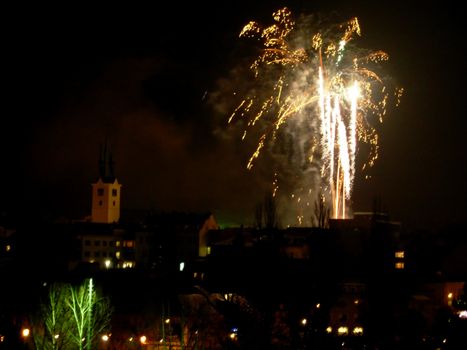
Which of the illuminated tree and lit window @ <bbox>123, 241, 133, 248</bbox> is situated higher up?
lit window @ <bbox>123, 241, 133, 248</bbox>

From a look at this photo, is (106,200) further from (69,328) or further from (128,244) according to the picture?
(69,328)

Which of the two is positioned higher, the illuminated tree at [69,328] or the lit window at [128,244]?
the lit window at [128,244]

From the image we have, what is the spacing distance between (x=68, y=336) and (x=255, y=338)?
19.5ft

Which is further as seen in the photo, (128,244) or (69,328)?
(128,244)

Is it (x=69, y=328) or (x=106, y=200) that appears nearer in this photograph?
(x=69, y=328)

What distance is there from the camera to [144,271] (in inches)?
745

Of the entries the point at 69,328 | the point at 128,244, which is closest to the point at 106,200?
the point at 128,244

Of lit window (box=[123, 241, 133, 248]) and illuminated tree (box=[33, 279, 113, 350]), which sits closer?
illuminated tree (box=[33, 279, 113, 350])

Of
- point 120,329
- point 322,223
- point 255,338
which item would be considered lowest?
point 120,329

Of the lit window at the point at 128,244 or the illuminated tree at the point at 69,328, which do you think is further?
the lit window at the point at 128,244

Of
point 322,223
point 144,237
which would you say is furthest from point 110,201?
point 322,223

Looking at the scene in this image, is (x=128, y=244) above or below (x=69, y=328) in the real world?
above

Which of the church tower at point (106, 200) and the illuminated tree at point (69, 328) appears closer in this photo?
the illuminated tree at point (69, 328)

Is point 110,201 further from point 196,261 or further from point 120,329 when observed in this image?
point 120,329
